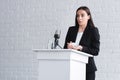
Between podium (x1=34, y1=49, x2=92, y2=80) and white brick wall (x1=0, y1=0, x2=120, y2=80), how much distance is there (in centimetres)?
233

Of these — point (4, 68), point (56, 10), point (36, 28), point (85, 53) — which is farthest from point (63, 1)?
point (85, 53)

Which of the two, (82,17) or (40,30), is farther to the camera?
(40,30)

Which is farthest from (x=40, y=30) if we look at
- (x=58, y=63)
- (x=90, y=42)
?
(x=58, y=63)

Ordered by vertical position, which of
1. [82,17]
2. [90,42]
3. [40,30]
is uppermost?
[82,17]

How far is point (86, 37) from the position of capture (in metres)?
3.01

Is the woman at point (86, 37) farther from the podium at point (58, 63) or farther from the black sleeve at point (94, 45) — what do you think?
the podium at point (58, 63)

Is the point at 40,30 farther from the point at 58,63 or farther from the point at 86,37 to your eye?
the point at 58,63

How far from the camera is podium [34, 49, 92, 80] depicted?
8.36 feet

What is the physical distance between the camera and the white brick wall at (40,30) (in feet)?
16.3

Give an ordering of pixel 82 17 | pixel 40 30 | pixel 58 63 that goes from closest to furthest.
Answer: pixel 58 63 → pixel 82 17 → pixel 40 30

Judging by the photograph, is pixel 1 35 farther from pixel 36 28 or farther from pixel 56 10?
pixel 56 10

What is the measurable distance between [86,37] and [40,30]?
2402mm

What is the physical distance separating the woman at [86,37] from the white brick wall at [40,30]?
6.29 feet

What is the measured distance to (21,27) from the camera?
5461 mm
